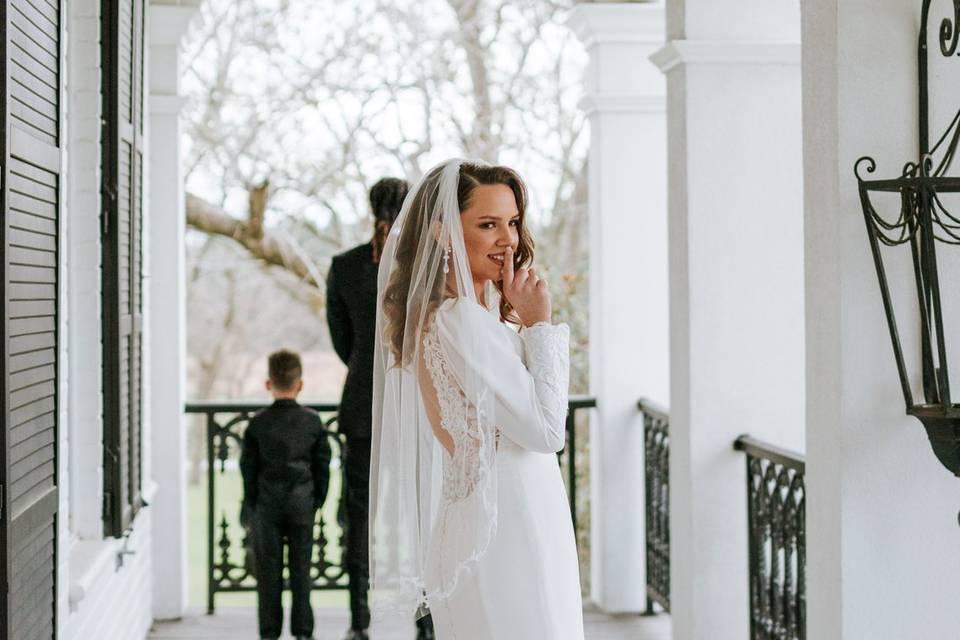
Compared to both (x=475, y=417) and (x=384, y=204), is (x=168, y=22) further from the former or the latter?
(x=475, y=417)

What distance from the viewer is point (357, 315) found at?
466 cm

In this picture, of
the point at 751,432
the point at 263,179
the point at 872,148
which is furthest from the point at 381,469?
the point at 263,179

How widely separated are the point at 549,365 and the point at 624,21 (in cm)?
326

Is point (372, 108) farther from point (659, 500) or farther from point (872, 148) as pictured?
point (872, 148)

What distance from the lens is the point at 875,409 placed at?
281cm

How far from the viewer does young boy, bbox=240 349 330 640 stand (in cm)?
459

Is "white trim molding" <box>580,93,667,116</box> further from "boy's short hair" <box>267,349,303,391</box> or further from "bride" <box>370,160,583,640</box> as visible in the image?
"bride" <box>370,160,583,640</box>

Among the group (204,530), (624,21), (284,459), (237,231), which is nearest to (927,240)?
(284,459)

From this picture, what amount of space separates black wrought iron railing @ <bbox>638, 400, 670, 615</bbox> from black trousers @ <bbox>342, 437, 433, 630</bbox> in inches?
43.4

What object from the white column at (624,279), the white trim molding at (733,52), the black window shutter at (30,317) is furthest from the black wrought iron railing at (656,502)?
the black window shutter at (30,317)

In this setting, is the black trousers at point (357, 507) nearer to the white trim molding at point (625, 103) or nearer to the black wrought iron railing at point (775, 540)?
the black wrought iron railing at point (775, 540)

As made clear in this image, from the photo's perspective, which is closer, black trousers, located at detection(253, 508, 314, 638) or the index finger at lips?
the index finger at lips

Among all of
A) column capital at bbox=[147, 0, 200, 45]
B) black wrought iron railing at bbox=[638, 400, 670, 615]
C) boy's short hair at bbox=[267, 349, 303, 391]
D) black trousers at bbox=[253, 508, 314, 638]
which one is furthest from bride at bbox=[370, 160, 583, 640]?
column capital at bbox=[147, 0, 200, 45]

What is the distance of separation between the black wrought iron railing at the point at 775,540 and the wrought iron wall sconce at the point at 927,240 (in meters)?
0.88
